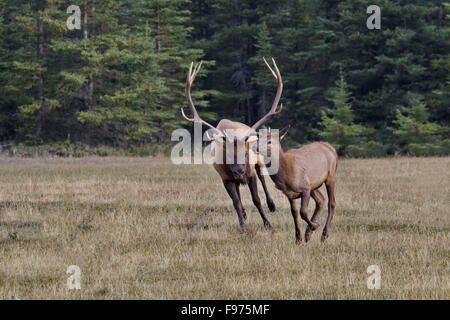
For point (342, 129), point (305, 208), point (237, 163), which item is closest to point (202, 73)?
point (342, 129)

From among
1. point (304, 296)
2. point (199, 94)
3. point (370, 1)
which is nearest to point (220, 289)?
point (304, 296)

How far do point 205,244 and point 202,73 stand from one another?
26437 millimetres

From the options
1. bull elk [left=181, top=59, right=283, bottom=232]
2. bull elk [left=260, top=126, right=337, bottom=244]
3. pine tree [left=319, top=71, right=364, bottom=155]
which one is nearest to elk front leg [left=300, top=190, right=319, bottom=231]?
bull elk [left=260, top=126, right=337, bottom=244]

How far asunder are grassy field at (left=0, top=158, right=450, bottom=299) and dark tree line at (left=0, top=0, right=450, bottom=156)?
41.4 feet

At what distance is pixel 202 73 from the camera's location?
113ft

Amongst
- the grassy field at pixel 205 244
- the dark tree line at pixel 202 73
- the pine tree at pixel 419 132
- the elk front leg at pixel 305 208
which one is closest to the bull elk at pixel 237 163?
the grassy field at pixel 205 244

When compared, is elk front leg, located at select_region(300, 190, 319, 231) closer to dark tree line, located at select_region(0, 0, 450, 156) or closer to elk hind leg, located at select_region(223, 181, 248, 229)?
elk hind leg, located at select_region(223, 181, 248, 229)

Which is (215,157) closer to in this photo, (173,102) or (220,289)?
(220,289)

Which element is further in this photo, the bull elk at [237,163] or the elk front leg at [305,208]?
the bull elk at [237,163]

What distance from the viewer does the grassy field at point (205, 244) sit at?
6.49 metres

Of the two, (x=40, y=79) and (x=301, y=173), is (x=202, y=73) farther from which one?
(x=301, y=173)

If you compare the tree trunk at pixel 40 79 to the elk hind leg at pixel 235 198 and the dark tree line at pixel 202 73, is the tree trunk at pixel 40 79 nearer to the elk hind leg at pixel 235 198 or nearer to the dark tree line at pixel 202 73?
the dark tree line at pixel 202 73

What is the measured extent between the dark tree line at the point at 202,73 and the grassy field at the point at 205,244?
12.6 meters

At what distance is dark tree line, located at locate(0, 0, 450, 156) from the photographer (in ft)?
89.8
